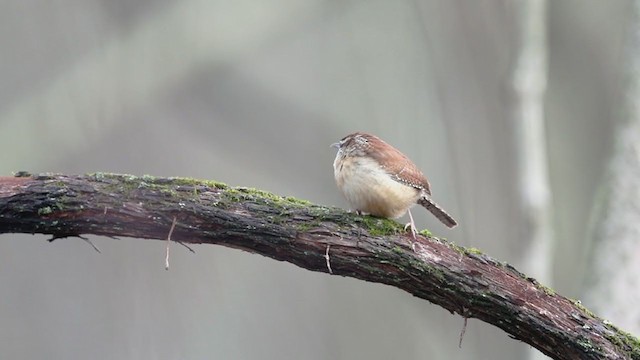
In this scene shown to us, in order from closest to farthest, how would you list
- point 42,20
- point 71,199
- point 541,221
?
point 71,199 < point 541,221 < point 42,20

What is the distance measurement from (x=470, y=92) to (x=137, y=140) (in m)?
2.29

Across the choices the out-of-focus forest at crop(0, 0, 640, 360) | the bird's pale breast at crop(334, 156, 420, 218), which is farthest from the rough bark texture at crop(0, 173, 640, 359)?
the out-of-focus forest at crop(0, 0, 640, 360)

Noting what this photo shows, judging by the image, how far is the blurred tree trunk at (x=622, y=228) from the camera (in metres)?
4.95

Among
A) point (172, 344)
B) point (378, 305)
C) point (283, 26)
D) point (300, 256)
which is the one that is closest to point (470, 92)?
point (283, 26)

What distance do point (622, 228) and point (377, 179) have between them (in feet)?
8.34

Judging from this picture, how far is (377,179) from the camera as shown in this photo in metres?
3.10

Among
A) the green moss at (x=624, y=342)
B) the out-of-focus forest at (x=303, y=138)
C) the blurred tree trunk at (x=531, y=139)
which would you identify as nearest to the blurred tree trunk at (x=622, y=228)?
the out-of-focus forest at (x=303, y=138)

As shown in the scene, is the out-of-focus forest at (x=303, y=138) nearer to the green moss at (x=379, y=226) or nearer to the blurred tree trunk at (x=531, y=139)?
the blurred tree trunk at (x=531, y=139)

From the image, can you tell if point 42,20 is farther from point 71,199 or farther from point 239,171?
point 71,199

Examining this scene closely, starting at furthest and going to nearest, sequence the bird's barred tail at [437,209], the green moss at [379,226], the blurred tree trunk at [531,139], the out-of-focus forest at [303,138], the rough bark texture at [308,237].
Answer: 1. the out-of-focus forest at [303,138]
2. the blurred tree trunk at [531,139]
3. the bird's barred tail at [437,209]
4. the green moss at [379,226]
5. the rough bark texture at [308,237]

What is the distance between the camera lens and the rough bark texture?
2.78 meters

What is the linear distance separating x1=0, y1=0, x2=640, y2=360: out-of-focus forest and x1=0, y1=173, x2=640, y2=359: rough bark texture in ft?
7.52

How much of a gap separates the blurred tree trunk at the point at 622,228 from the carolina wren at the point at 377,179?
7.35ft

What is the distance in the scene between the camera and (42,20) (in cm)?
558
